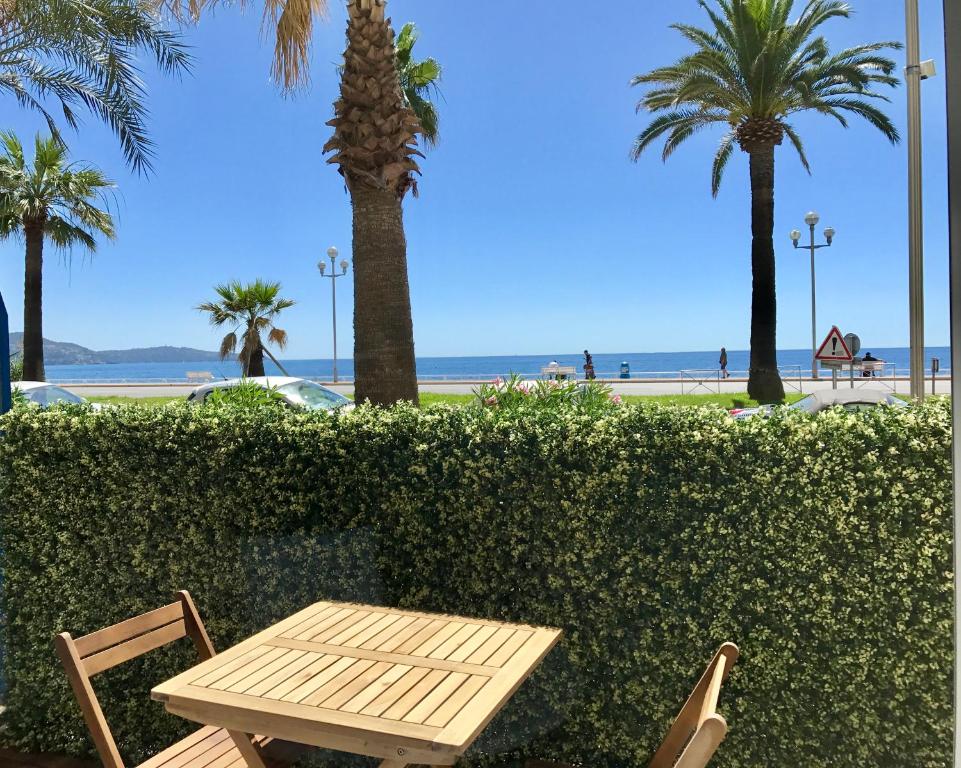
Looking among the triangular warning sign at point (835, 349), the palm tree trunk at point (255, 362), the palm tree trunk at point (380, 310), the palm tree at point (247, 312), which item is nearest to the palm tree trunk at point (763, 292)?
the triangular warning sign at point (835, 349)

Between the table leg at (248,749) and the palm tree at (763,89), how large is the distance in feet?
59.9

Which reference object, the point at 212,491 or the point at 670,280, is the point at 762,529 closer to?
the point at 212,491

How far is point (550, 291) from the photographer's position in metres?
146

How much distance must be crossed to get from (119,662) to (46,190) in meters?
22.6

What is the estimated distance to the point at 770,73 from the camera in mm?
17016

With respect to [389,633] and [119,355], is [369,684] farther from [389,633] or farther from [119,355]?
[119,355]

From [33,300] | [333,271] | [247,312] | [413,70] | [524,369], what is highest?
[413,70]

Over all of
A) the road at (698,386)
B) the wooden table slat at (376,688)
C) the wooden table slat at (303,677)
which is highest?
the road at (698,386)

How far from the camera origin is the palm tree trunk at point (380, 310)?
6.97m

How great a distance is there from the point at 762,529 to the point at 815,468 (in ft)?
0.97

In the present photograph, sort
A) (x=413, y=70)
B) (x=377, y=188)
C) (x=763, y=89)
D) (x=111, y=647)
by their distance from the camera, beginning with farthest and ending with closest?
1. (x=763, y=89)
2. (x=413, y=70)
3. (x=377, y=188)
4. (x=111, y=647)

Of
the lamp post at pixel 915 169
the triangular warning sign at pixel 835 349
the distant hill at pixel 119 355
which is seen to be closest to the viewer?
the lamp post at pixel 915 169

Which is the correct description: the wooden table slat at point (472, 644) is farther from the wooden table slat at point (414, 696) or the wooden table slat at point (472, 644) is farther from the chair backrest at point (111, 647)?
the chair backrest at point (111, 647)

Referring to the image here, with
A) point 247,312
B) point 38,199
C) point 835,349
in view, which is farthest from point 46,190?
point 835,349
